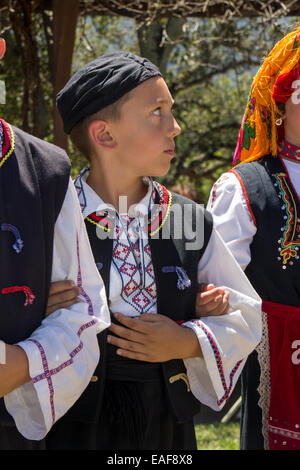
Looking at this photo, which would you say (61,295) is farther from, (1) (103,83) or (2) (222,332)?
(1) (103,83)

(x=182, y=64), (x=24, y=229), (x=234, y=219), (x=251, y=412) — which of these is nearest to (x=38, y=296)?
(x=24, y=229)

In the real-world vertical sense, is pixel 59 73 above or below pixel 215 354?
above

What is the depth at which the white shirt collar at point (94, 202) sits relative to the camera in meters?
1.94

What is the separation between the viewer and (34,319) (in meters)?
1.53

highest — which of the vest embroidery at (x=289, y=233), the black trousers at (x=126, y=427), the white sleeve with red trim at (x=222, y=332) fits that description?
the vest embroidery at (x=289, y=233)

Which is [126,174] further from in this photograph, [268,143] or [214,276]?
[268,143]

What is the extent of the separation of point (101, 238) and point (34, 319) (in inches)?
17.2

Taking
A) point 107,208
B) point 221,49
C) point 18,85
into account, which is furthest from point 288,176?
point 221,49

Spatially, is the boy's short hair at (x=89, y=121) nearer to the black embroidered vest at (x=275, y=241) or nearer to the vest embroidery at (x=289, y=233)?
the black embroidered vest at (x=275, y=241)

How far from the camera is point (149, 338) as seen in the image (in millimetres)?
1794

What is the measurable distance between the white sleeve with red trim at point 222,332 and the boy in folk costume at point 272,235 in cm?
26

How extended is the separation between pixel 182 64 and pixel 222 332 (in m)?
7.11

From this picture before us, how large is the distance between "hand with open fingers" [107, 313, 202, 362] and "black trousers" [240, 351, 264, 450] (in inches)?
25.4

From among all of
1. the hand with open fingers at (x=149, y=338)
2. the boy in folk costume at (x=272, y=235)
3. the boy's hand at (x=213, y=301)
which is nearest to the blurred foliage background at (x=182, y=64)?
the boy in folk costume at (x=272, y=235)
